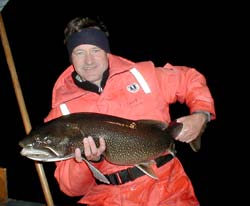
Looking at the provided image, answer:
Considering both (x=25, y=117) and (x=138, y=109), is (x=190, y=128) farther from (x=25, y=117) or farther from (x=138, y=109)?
(x=25, y=117)

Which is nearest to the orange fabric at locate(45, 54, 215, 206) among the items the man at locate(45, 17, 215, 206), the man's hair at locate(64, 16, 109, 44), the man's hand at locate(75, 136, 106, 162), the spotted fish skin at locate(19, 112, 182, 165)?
the man at locate(45, 17, 215, 206)

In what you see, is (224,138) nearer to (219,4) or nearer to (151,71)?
(151,71)

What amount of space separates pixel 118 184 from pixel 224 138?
10.7m

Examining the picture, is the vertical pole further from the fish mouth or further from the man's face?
the fish mouth

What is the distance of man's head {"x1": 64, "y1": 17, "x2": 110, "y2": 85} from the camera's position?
4.07 meters

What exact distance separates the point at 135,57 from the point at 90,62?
875 inches

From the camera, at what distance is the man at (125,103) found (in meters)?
3.87

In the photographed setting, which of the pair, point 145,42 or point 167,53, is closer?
point 167,53

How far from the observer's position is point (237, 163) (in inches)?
487

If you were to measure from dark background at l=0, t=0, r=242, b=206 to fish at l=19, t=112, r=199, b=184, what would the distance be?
417cm

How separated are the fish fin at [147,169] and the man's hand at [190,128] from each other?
38cm

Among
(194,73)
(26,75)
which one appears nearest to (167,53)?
(26,75)

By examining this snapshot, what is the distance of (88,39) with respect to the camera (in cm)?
416

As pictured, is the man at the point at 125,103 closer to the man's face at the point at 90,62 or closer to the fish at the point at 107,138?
the man's face at the point at 90,62
